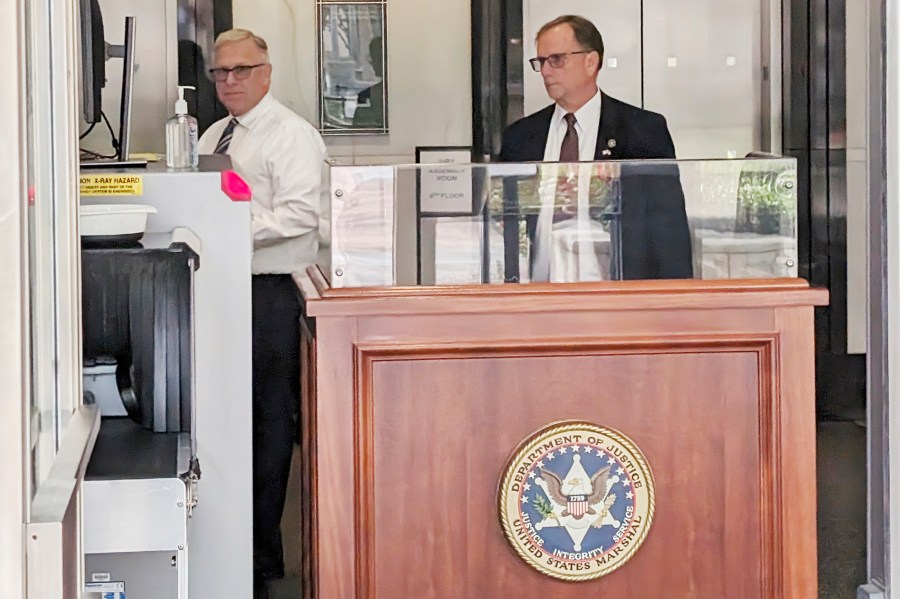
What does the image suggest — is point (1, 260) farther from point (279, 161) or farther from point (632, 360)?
point (279, 161)

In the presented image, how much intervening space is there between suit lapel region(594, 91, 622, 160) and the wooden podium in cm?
129

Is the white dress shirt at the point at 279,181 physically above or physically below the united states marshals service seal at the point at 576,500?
above

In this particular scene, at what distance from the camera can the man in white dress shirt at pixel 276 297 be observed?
14.0ft

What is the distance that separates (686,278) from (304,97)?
3577mm

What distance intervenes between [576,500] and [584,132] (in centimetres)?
175

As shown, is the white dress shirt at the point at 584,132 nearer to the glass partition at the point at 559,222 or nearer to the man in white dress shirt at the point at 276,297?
the man in white dress shirt at the point at 276,297

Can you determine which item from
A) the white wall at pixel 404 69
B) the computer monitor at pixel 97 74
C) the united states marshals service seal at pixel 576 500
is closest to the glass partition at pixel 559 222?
the united states marshals service seal at pixel 576 500

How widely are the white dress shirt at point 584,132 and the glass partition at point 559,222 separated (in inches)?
52.8

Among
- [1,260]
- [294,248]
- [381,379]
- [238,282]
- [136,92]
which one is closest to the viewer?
[1,260]

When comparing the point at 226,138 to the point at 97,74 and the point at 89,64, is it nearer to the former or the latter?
the point at 97,74

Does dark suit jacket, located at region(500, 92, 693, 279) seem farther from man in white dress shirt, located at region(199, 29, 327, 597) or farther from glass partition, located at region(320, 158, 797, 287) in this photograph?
man in white dress shirt, located at region(199, 29, 327, 597)

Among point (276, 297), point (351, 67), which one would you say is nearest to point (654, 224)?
point (276, 297)

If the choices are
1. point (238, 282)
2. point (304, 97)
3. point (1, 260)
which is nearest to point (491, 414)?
point (238, 282)

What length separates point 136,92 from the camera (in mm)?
6023
